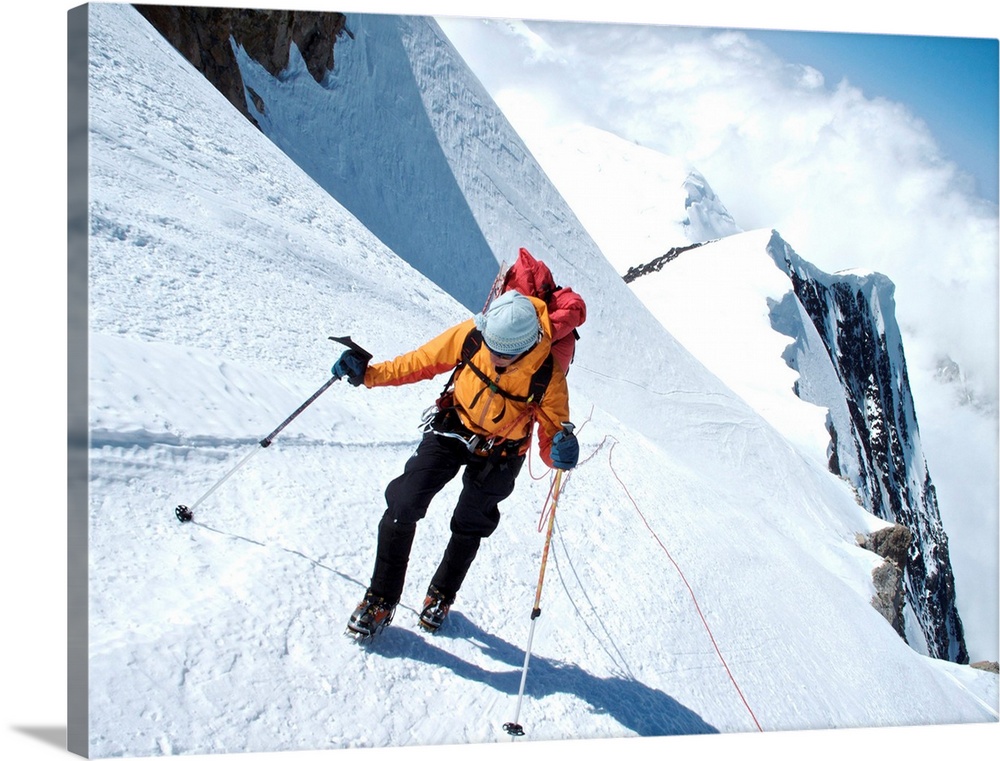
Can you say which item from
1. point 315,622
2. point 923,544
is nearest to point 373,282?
point 315,622

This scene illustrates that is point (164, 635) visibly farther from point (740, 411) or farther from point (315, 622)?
point (740, 411)

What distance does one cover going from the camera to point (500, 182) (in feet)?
51.8

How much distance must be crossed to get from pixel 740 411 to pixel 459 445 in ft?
40.0

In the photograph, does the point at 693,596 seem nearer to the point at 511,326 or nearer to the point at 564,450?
the point at 564,450

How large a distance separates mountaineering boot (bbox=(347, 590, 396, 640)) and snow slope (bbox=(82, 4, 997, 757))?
7cm

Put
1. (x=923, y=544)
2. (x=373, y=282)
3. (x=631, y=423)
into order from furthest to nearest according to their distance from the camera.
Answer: (x=923, y=544) → (x=631, y=423) → (x=373, y=282)

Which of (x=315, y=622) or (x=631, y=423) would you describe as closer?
(x=315, y=622)

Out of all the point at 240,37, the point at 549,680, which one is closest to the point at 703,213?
the point at 240,37

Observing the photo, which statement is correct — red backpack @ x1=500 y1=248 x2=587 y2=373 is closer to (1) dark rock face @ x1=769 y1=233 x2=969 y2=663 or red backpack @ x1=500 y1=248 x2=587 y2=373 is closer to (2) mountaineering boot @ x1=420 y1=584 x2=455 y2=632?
(2) mountaineering boot @ x1=420 y1=584 x2=455 y2=632

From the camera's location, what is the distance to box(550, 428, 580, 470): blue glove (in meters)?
3.36

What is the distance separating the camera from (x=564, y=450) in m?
3.37

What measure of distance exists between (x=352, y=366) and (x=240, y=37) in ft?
32.3

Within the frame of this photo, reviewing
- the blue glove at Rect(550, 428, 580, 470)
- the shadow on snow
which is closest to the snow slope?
the shadow on snow

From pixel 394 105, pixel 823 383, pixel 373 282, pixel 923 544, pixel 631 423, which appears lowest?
pixel 923 544
